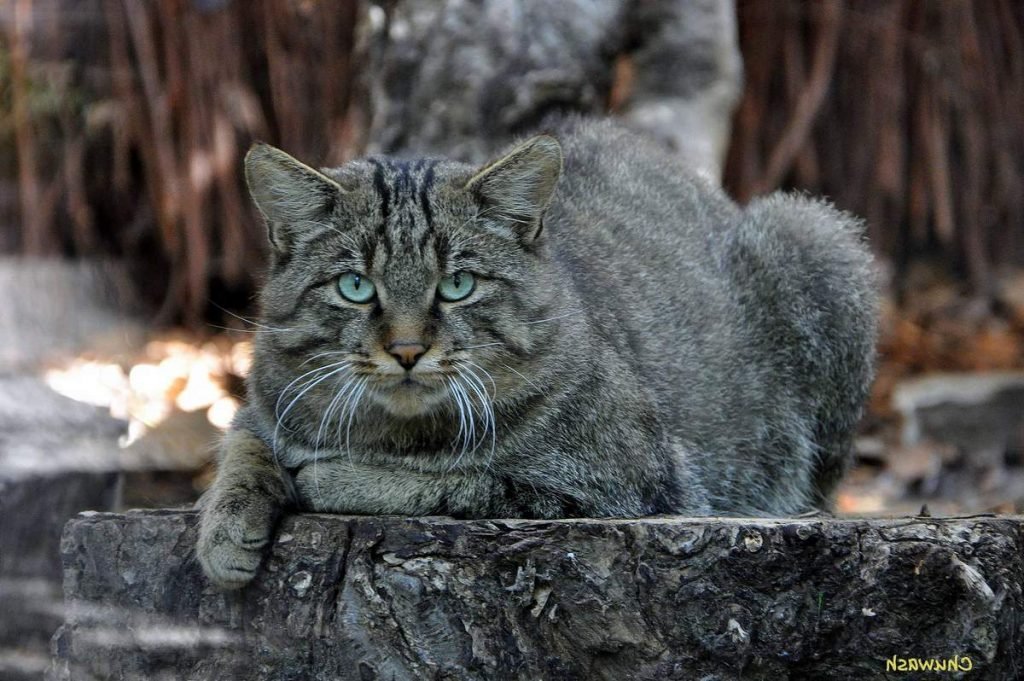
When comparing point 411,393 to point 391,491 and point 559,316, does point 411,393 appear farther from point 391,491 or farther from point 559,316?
point 559,316

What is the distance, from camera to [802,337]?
470cm

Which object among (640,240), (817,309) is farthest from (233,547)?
(817,309)

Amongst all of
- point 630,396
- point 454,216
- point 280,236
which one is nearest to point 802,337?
point 630,396

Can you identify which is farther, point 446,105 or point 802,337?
point 446,105

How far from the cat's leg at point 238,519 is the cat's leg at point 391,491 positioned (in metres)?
0.10

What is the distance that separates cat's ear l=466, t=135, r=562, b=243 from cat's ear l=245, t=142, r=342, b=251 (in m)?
0.40

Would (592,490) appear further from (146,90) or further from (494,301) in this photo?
(146,90)

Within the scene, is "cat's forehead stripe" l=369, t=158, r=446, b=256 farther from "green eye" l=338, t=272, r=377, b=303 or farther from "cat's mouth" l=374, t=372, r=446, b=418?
"cat's mouth" l=374, t=372, r=446, b=418

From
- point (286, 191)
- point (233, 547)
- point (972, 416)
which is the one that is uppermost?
point (286, 191)

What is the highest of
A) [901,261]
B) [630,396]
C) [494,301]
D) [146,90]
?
[494,301]

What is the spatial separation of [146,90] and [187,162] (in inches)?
19.2

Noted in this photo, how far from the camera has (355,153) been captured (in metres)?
6.02

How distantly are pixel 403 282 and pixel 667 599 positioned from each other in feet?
3.50

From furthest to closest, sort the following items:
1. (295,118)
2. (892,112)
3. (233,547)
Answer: (892,112) → (295,118) → (233,547)
